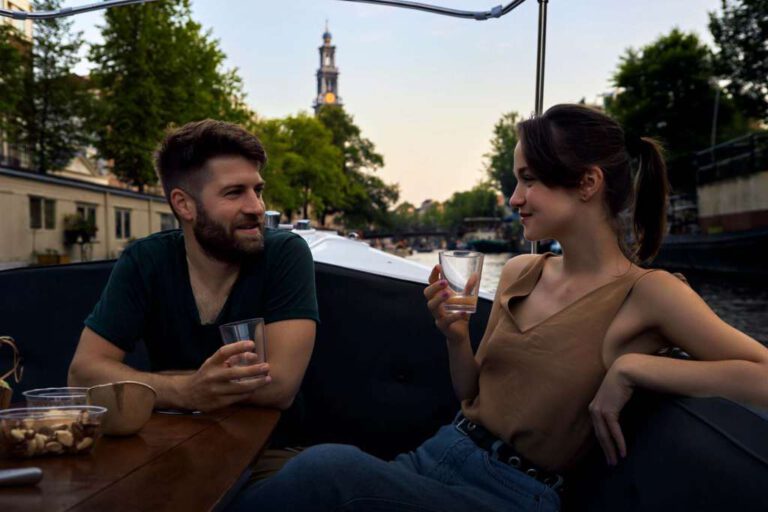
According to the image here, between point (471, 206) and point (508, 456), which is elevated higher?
point (471, 206)

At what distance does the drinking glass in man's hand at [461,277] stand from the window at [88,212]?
28010 mm

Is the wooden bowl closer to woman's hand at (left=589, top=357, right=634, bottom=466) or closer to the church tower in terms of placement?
woman's hand at (left=589, top=357, right=634, bottom=466)

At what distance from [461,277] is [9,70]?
75.3 ft

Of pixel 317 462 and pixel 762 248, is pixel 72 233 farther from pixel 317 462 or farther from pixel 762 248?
pixel 317 462

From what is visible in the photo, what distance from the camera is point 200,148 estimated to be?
7.30 feet

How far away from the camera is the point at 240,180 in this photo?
222 cm

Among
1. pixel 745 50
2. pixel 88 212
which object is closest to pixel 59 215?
pixel 88 212

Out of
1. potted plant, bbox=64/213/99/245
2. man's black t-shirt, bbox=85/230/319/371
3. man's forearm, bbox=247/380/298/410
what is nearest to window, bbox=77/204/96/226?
potted plant, bbox=64/213/99/245

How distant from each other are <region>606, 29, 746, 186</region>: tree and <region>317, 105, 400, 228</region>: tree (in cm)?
2454

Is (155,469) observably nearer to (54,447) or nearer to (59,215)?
(54,447)

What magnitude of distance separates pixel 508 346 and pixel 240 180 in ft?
2.96

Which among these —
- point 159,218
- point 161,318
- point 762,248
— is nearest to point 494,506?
point 161,318

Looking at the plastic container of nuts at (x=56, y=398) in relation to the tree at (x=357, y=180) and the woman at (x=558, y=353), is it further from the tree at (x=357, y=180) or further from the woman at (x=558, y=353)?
the tree at (x=357, y=180)

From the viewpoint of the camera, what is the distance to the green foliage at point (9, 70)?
69.9 feet
